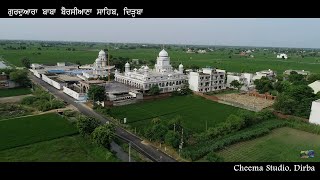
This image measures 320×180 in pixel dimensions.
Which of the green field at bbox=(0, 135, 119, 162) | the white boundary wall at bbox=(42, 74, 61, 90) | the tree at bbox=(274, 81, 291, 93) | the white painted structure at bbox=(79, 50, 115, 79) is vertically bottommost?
the green field at bbox=(0, 135, 119, 162)

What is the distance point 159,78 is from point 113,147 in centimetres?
1772

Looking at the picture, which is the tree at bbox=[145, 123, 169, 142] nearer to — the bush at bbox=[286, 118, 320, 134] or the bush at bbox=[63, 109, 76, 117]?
the bush at bbox=[63, 109, 76, 117]

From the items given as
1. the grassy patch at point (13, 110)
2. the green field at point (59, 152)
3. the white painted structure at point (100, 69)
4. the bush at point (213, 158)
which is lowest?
the green field at point (59, 152)

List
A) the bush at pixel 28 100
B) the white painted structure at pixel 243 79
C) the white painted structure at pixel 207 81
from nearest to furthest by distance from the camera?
the bush at pixel 28 100
the white painted structure at pixel 207 81
the white painted structure at pixel 243 79

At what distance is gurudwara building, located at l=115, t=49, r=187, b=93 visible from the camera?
34906 millimetres

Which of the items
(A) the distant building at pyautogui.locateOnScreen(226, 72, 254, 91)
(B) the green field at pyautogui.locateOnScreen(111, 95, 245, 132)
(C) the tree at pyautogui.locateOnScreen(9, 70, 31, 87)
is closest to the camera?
(B) the green field at pyautogui.locateOnScreen(111, 95, 245, 132)

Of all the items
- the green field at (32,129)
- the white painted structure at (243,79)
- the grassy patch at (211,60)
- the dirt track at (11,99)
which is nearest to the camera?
the green field at (32,129)

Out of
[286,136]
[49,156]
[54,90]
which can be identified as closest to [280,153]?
[286,136]

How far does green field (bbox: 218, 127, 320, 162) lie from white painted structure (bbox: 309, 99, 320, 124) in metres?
2.49

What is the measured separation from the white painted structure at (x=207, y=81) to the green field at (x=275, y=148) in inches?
614

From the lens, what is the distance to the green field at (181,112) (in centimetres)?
2409

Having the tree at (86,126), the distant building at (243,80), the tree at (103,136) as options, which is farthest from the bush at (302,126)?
the distant building at (243,80)

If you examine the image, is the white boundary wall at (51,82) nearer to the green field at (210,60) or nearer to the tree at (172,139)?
the tree at (172,139)

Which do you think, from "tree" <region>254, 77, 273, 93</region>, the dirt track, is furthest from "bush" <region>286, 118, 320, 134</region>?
the dirt track
